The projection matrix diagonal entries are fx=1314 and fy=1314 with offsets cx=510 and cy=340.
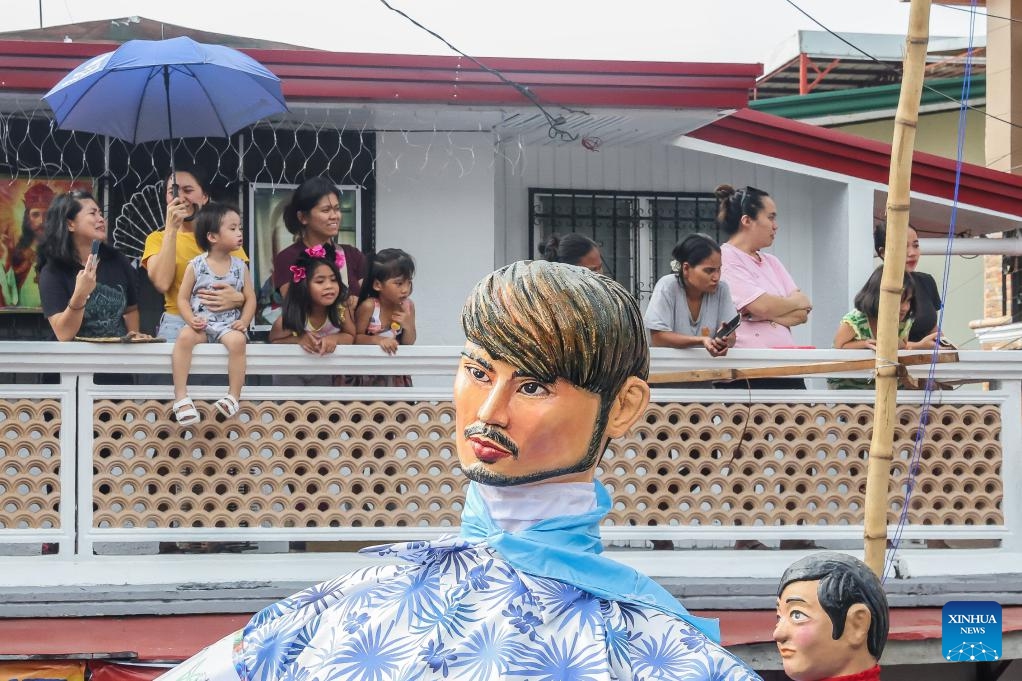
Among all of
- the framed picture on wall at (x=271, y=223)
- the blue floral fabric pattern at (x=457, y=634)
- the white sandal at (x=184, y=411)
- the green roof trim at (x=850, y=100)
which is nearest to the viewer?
the blue floral fabric pattern at (x=457, y=634)

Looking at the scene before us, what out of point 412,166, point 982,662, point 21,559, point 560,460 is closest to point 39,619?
point 21,559

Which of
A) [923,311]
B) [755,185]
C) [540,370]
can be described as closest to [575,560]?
[540,370]

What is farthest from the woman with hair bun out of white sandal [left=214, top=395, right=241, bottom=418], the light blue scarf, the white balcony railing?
the light blue scarf

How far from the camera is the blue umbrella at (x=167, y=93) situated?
20.6ft

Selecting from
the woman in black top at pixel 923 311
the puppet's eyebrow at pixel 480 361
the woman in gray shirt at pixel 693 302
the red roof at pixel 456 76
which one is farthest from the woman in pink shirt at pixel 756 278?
the puppet's eyebrow at pixel 480 361

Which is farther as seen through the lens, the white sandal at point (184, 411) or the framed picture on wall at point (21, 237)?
the framed picture on wall at point (21, 237)

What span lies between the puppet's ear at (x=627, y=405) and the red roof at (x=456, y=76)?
4.88m

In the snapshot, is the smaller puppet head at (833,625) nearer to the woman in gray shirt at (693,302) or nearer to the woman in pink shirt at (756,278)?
the woman in gray shirt at (693,302)

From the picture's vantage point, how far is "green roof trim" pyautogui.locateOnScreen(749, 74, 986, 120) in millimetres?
12346

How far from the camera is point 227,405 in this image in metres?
6.12

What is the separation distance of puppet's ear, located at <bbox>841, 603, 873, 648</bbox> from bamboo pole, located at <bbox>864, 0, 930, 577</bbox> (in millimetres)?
1358

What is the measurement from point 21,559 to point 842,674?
170 inches

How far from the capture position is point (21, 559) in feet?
20.4

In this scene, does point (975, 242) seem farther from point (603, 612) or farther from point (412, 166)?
point (603, 612)
